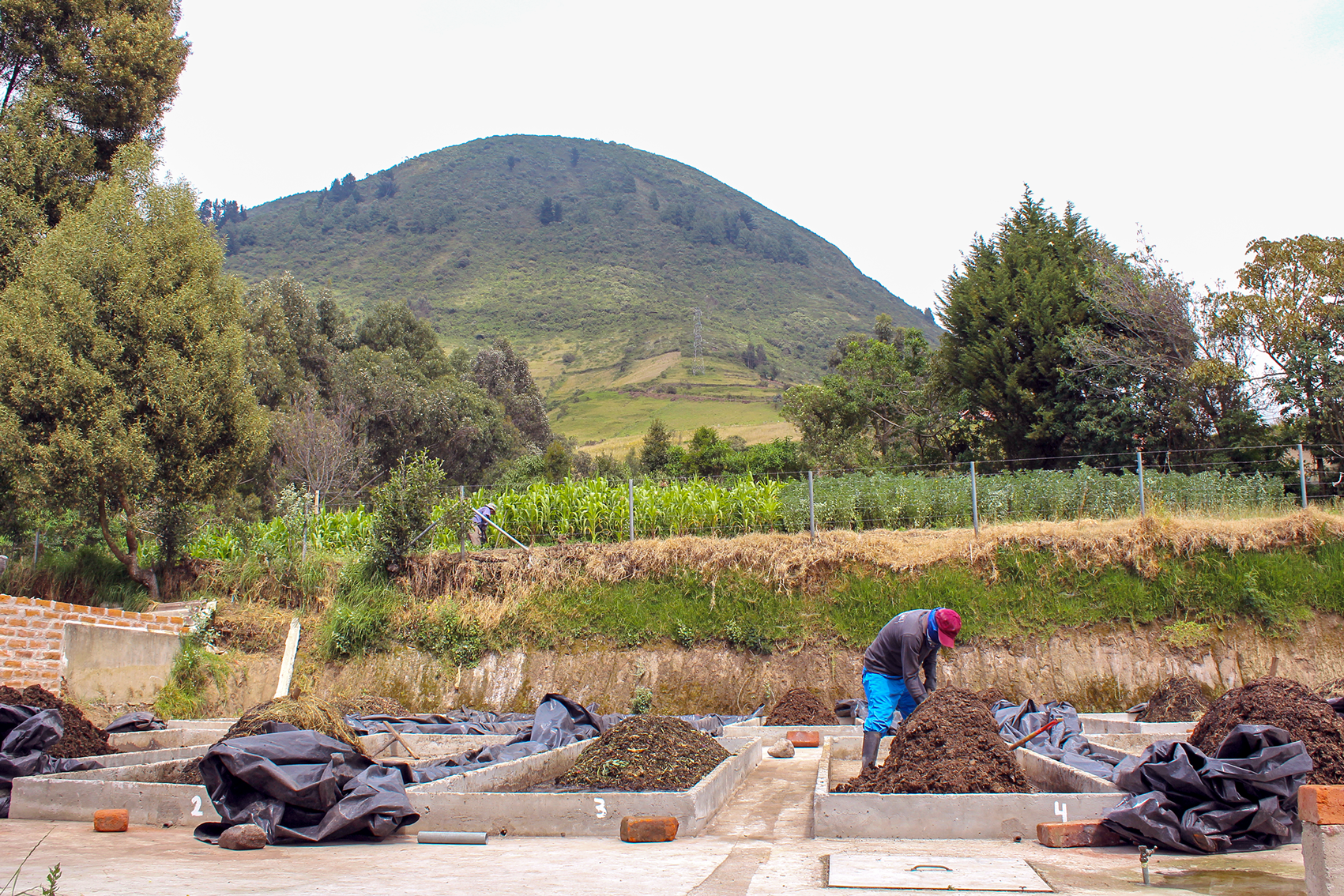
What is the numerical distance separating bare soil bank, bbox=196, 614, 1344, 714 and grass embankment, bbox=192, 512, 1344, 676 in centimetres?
22

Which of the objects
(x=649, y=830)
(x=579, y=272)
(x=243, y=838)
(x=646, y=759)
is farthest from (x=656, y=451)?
(x=579, y=272)

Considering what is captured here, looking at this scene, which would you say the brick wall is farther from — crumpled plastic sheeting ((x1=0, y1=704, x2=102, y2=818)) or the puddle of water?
the puddle of water

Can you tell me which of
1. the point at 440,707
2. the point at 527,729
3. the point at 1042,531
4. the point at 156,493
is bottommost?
the point at 440,707

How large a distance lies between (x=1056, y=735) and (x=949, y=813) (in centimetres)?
311

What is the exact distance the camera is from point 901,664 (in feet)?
26.2

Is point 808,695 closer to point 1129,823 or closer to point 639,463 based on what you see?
point 1129,823

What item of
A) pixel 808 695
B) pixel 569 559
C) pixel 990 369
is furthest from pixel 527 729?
pixel 990 369

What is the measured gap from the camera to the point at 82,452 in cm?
1385

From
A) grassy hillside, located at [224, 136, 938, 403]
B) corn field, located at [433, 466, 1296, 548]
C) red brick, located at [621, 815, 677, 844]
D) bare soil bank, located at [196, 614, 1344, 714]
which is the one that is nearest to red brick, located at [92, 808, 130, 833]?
red brick, located at [621, 815, 677, 844]

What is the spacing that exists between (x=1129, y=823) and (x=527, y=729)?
6326 mm

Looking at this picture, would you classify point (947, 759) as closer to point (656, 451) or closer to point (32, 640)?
point (32, 640)

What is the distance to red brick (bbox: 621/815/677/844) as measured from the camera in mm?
6148

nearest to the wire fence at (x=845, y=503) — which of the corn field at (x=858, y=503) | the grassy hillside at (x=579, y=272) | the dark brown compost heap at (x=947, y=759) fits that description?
the corn field at (x=858, y=503)

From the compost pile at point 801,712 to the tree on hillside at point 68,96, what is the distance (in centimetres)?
1585
